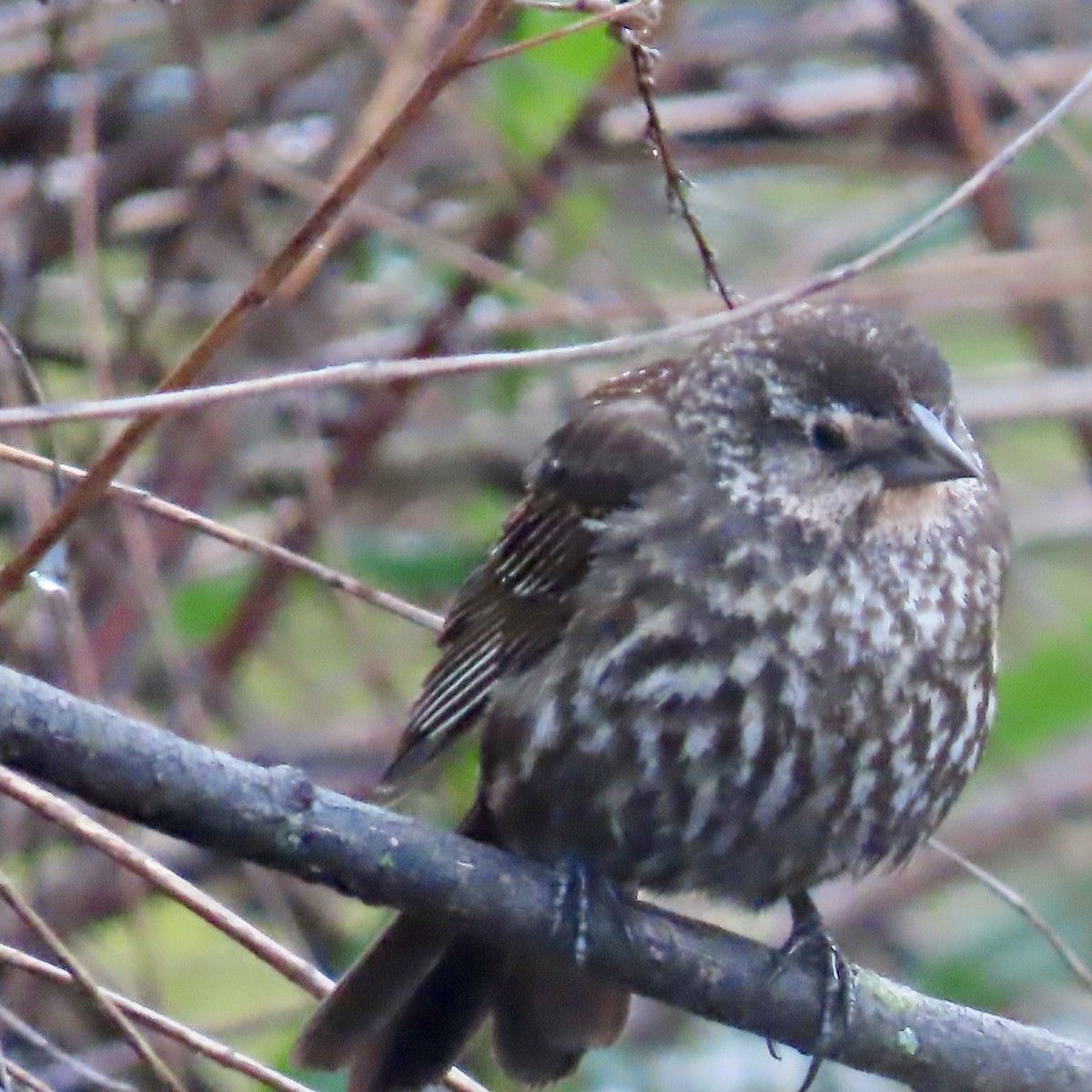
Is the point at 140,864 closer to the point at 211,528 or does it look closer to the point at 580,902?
the point at 211,528

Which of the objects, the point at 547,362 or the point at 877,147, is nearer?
the point at 547,362

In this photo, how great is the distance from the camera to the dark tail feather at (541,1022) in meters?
2.64

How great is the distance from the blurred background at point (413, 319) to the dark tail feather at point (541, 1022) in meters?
0.45

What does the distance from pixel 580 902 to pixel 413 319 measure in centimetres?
166

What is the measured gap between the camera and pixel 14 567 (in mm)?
1782

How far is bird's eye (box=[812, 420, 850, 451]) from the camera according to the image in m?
2.42

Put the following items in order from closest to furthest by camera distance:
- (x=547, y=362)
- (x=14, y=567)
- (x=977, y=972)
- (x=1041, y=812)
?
1. (x=547, y=362)
2. (x=14, y=567)
3. (x=977, y=972)
4. (x=1041, y=812)

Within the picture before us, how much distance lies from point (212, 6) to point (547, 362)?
2.03 m

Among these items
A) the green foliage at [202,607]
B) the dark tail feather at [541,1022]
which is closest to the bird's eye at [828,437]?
the dark tail feather at [541,1022]

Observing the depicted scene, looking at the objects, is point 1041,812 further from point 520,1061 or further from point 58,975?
point 58,975

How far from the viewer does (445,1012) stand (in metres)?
2.58

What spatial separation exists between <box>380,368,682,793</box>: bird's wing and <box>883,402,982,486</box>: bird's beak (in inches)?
10.6

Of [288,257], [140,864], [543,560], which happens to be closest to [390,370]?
[288,257]

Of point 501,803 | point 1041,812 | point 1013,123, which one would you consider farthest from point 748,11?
point 501,803
